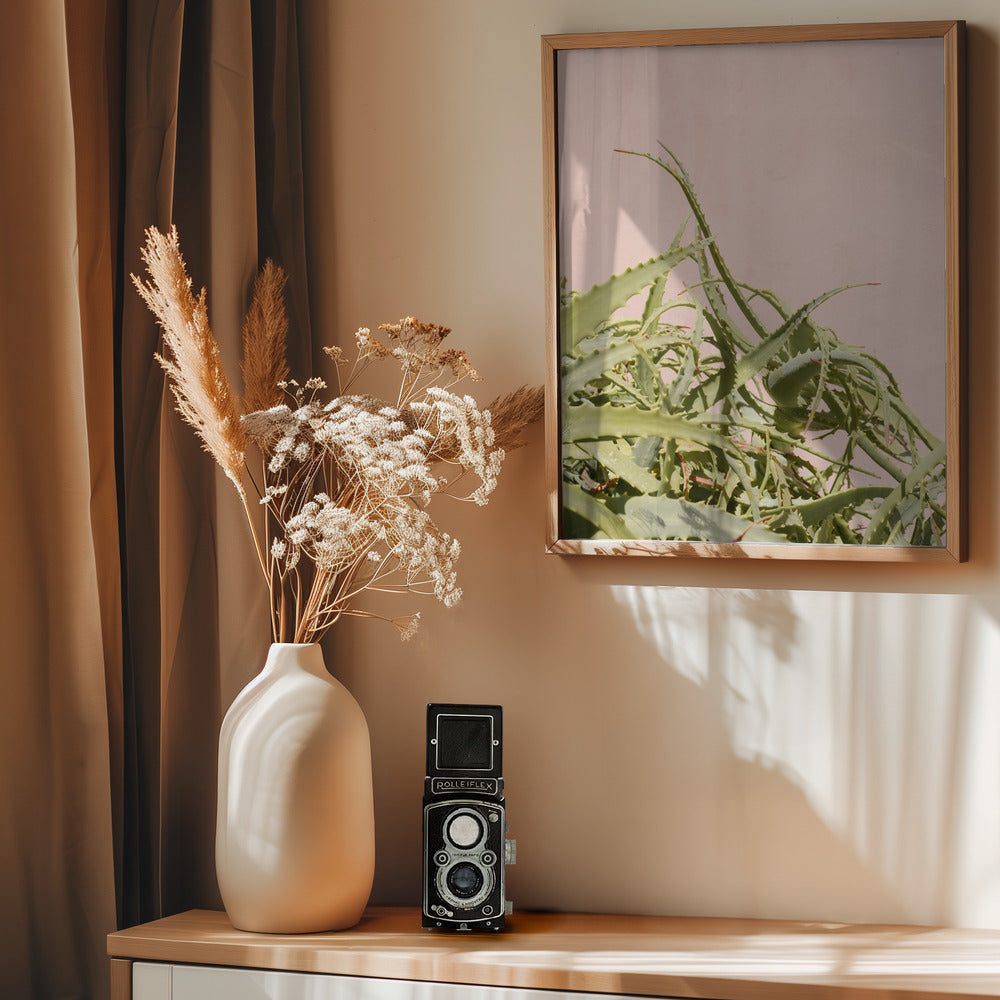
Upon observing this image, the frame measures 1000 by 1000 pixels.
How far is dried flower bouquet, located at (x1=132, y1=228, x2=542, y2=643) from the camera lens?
1407mm

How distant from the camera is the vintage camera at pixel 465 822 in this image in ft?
4.74

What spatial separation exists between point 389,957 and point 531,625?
22.3 inches

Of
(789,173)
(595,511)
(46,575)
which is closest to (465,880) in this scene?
(595,511)

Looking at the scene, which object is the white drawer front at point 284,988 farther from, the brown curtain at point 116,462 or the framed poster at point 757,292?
the framed poster at point 757,292

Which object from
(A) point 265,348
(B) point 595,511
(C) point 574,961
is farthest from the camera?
(B) point 595,511

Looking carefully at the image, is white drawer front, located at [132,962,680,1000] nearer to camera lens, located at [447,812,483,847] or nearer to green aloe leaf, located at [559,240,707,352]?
camera lens, located at [447,812,483,847]

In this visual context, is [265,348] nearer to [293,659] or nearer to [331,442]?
[331,442]

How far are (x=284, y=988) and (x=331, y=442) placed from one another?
749mm

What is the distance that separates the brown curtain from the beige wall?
0.18 m

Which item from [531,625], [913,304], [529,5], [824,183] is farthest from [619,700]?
[529,5]

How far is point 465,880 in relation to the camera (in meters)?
1.45

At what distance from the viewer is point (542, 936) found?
57.6 inches

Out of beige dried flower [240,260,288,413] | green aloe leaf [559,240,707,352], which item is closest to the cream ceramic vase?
beige dried flower [240,260,288,413]

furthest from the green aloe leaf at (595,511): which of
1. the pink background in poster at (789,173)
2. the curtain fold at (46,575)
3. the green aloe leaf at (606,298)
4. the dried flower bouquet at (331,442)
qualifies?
the curtain fold at (46,575)
